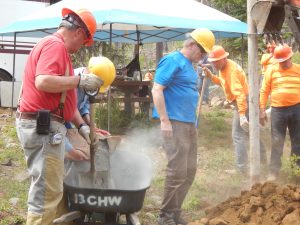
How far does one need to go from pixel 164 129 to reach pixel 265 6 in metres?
1.50

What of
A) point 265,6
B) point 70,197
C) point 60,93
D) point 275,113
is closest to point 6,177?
point 70,197

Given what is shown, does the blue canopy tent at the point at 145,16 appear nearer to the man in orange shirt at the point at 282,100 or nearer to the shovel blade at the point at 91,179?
the man in orange shirt at the point at 282,100

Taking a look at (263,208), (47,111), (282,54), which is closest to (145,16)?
(282,54)

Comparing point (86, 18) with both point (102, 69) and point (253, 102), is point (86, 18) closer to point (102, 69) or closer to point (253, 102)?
point (102, 69)

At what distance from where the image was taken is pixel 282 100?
20.1 feet

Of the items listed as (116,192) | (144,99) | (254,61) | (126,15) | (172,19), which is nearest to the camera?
(116,192)

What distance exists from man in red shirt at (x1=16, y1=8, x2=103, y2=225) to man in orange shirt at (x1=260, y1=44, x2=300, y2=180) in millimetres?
3431

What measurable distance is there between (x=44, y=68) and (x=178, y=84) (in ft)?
5.74

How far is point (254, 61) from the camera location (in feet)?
14.6

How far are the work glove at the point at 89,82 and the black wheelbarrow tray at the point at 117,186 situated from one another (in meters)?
0.81

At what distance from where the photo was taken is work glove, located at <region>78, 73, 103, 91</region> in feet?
11.0

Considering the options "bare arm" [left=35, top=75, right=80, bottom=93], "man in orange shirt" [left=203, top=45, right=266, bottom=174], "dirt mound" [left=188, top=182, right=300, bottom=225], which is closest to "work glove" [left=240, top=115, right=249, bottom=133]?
"man in orange shirt" [left=203, top=45, right=266, bottom=174]

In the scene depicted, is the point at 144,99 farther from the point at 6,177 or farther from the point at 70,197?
the point at 70,197

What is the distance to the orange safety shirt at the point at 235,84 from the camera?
6.24 metres
